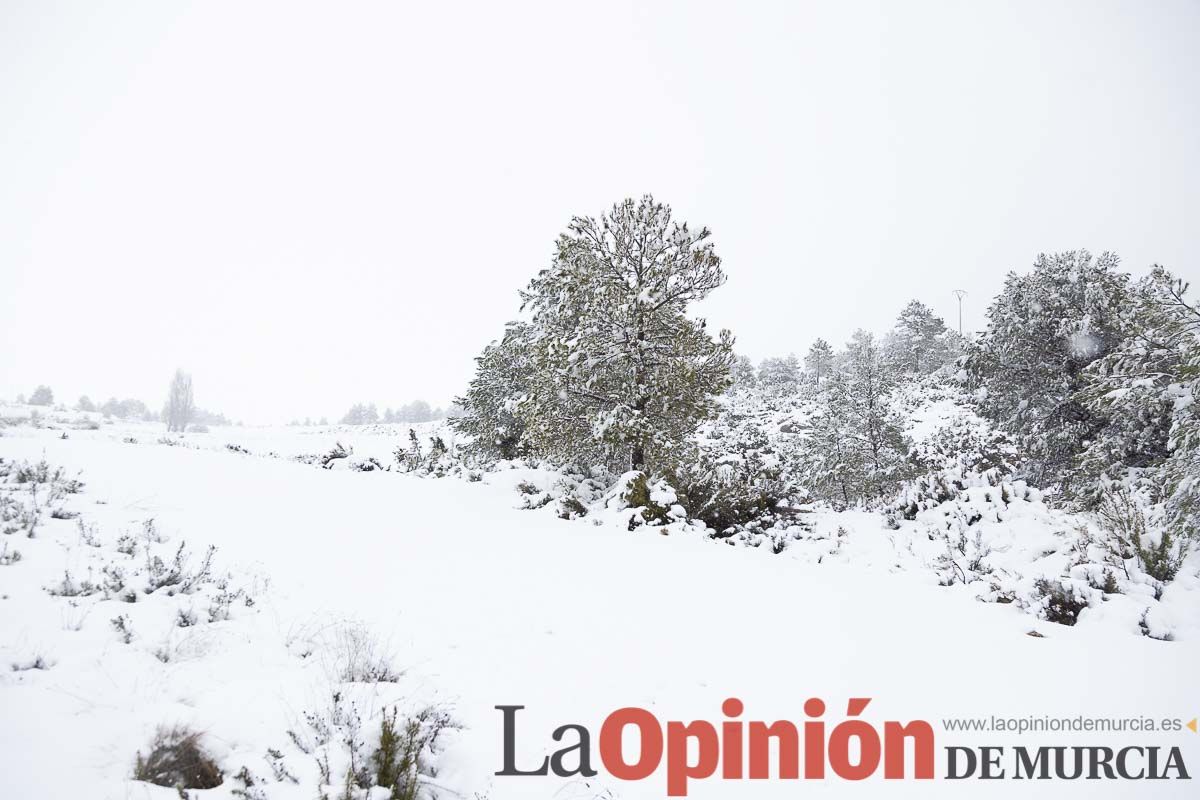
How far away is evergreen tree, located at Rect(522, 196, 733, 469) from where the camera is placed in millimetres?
10258

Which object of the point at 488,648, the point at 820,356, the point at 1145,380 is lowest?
the point at 488,648

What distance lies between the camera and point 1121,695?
3.42m

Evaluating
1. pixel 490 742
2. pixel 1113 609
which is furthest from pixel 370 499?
pixel 1113 609

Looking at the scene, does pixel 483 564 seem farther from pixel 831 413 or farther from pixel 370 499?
pixel 831 413

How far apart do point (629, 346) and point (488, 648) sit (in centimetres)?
744

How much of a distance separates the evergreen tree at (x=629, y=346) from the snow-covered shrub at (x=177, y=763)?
8.02m

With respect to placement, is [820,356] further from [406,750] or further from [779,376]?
[406,750]

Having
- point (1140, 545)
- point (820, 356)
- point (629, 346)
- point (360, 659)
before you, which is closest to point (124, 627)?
point (360, 659)

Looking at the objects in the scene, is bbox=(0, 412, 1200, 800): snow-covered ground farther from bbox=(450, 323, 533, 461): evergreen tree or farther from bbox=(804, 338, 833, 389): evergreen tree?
bbox=(804, 338, 833, 389): evergreen tree

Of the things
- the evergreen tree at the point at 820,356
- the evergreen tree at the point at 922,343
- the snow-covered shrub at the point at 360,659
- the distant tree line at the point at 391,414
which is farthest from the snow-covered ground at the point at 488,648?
the distant tree line at the point at 391,414

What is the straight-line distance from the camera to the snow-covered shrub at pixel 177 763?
2121 millimetres

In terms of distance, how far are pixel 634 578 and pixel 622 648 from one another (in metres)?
1.91

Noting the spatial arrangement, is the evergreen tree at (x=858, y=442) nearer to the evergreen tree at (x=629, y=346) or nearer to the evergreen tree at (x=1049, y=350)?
the evergreen tree at (x=1049, y=350)

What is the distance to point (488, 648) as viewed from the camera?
149 inches
